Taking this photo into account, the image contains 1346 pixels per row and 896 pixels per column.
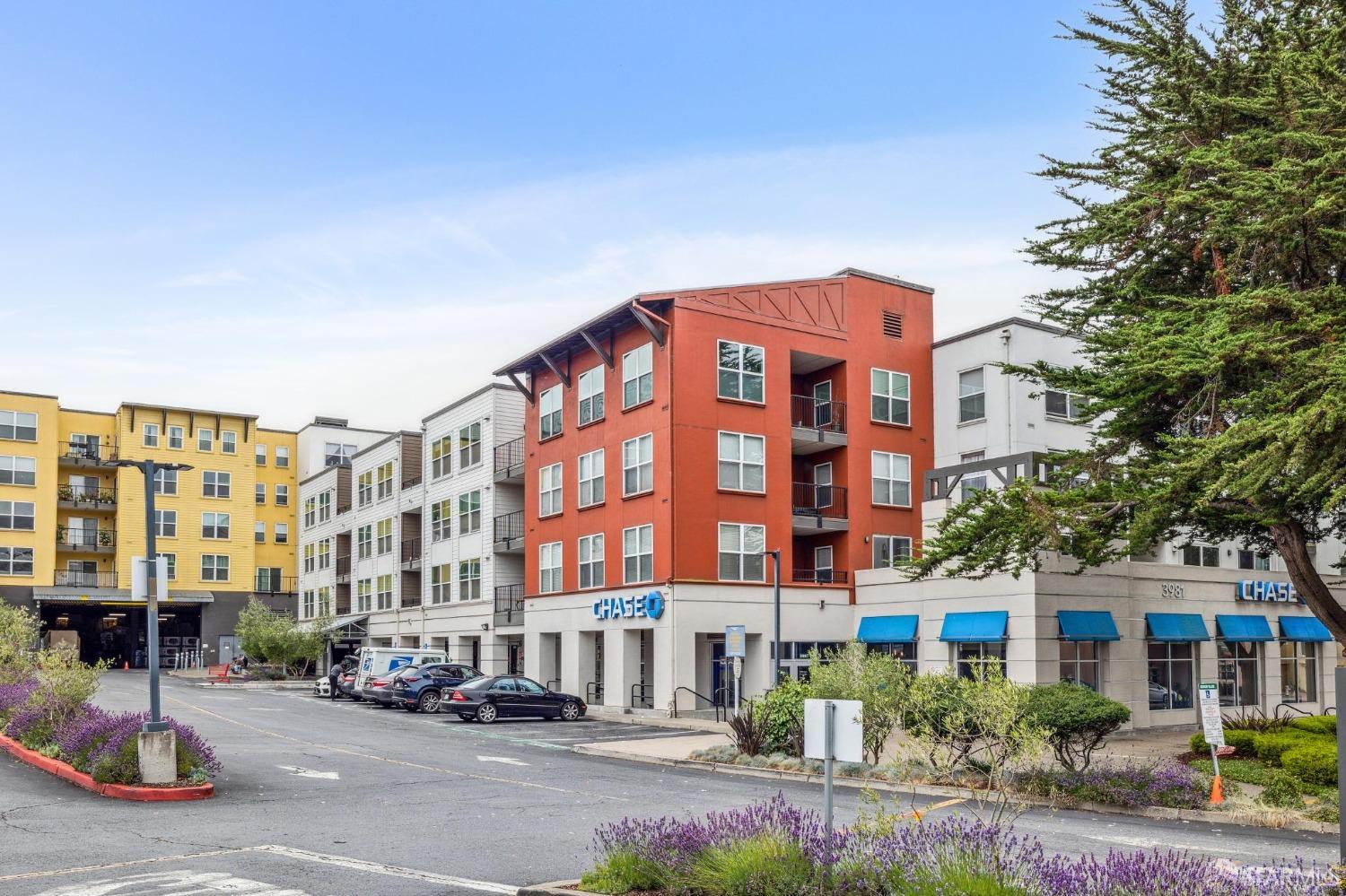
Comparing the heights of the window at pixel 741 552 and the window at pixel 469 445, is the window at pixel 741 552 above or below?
below

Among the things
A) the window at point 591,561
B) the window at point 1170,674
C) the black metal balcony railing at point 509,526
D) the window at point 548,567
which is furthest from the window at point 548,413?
the window at point 1170,674

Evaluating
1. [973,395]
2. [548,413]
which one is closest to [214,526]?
[548,413]

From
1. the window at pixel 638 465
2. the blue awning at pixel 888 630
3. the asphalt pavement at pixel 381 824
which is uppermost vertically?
the window at pixel 638 465

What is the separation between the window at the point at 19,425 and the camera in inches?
2840

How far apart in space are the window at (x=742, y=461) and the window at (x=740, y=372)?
1341 mm

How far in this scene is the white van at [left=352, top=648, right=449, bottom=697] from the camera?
4353 centimetres

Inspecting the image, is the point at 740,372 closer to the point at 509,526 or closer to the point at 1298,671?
the point at 509,526

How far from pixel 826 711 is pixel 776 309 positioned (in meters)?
32.5

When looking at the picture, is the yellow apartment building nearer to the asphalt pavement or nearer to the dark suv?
the dark suv

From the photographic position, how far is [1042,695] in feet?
67.7

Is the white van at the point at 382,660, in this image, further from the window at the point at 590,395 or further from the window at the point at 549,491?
the window at the point at 590,395

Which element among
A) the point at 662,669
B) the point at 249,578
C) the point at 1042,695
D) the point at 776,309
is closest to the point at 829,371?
the point at 776,309

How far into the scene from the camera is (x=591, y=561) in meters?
42.8

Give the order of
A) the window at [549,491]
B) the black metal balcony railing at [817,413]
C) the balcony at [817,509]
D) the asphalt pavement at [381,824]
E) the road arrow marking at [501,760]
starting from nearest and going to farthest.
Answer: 1. the asphalt pavement at [381,824]
2. the road arrow marking at [501,760]
3. the balcony at [817,509]
4. the black metal balcony railing at [817,413]
5. the window at [549,491]
